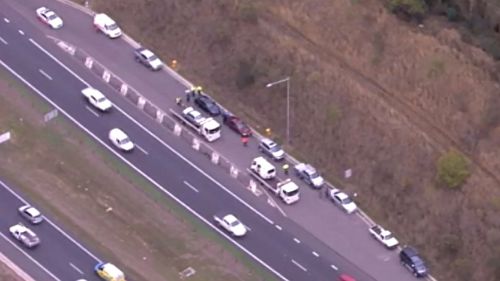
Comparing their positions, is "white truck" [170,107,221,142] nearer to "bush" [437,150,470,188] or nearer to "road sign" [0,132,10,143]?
"road sign" [0,132,10,143]

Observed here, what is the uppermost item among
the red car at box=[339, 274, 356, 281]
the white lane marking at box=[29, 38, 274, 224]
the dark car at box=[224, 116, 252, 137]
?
the dark car at box=[224, 116, 252, 137]

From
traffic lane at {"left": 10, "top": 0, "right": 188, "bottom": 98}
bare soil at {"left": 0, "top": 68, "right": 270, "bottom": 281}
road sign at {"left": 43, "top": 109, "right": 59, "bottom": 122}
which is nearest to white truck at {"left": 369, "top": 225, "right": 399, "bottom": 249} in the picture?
bare soil at {"left": 0, "top": 68, "right": 270, "bottom": 281}

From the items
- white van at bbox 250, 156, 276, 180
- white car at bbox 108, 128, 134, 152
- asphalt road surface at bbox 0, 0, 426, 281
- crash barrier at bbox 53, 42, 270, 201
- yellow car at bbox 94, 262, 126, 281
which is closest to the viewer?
yellow car at bbox 94, 262, 126, 281

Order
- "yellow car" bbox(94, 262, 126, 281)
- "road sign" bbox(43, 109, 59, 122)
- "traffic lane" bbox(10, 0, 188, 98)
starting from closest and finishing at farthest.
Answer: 1. "yellow car" bbox(94, 262, 126, 281)
2. "road sign" bbox(43, 109, 59, 122)
3. "traffic lane" bbox(10, 0, 188, 98)

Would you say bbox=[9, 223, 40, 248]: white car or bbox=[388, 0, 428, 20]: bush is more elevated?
bbox=[388, 0, 428, 20]: bush

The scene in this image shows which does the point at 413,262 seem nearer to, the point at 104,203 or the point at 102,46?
the point at 104,203

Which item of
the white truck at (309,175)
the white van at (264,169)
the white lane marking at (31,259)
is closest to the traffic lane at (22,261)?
the white lane marking at (31,259)
